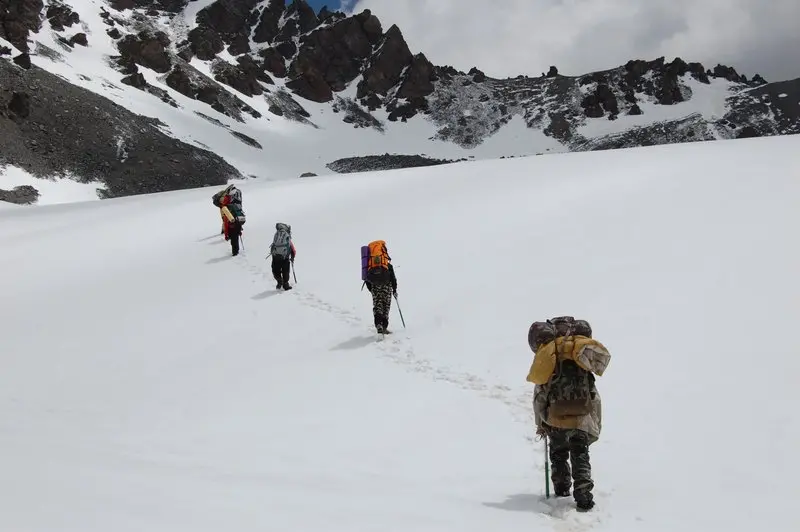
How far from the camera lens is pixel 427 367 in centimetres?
887

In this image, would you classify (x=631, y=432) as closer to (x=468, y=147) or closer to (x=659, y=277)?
(x=659, y=277)

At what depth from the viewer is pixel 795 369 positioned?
682cm

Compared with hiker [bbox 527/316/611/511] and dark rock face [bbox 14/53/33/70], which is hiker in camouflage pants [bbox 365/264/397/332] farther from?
dark rock face [bbox 14/53/33/70]

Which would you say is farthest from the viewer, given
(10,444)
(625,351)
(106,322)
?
(106,322)

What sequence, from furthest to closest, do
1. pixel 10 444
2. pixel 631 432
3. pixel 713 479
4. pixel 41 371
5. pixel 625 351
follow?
1. pixel 41 371
2. pixel 625 351
3. pixel 631 432
4. pixel 713 479
5. pixel 10 444

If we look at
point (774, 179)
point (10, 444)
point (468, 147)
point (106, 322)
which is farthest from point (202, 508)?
point (468, 147)

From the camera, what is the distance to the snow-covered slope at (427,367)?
436cm

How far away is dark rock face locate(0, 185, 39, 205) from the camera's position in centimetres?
5500

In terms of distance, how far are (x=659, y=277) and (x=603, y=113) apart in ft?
486

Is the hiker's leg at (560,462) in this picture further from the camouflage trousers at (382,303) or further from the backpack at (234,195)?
the backpack at (234,195)

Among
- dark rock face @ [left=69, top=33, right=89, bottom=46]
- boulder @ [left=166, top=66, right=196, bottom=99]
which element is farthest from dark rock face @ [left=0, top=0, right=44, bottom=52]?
boulder @ [left=166, top=66, right=196, bottom=99]

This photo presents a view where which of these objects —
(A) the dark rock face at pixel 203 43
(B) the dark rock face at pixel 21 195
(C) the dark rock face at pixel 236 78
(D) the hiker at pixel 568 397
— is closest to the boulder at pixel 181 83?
(C) the dark rock face at pixel 236 78

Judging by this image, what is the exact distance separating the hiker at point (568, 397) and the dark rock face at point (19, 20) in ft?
342

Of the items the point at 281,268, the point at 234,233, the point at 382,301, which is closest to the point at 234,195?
the point at 234,233
